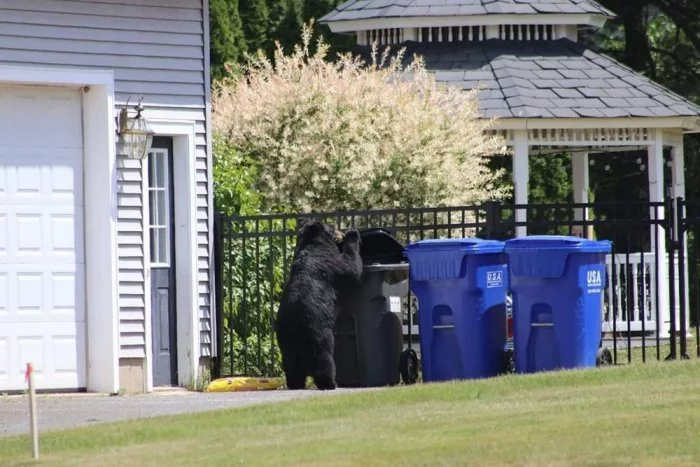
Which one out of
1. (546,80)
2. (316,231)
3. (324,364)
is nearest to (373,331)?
(324,364)

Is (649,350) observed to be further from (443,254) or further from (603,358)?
(443,254)

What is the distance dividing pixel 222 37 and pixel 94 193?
1312 cm

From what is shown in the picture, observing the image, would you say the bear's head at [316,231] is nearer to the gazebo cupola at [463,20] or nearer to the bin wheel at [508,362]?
the bin wheel at [508,362]

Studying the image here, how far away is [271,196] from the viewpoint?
59.7ft

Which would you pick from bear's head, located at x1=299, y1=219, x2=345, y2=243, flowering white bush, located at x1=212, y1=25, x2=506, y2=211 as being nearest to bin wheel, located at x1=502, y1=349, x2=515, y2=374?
bear's head, located at x1=299, y1=219, x2=345, y2=243

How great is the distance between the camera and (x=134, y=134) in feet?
46.0

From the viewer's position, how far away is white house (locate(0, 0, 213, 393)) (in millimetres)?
13664

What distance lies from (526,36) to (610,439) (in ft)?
46.0

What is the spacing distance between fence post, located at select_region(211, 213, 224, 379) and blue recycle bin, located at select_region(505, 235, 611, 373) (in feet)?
9.56

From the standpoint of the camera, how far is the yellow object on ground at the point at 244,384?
1410 cm

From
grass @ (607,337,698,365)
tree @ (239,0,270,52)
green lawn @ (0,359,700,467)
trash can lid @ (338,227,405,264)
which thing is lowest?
grass @ (607,337,698,365)

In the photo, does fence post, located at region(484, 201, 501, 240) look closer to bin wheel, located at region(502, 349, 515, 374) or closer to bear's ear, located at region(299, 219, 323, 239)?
bin wheel, located at region(502, 349, 515, 374)

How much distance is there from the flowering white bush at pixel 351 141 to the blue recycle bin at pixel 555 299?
15.3ft

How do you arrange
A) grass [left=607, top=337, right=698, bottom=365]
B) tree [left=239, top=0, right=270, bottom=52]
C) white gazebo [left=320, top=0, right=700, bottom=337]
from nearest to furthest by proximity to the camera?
grass [left=607, top=337, right=698, bottom=365] < white gazebo [left=320, top=0, right=700, bottom=337] < tree [left=239, top=0, right=270, bottom=52]
